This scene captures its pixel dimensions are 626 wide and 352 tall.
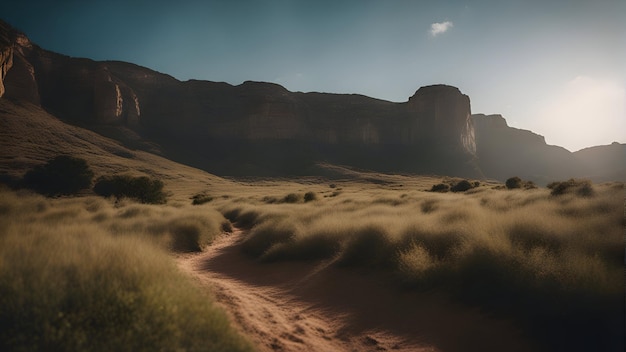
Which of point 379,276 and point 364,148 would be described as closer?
point 379,276

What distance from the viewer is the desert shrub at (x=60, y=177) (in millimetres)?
37969

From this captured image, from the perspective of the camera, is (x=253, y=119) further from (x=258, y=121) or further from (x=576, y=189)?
(x=576, y=189)

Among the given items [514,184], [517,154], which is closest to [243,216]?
[514,184]

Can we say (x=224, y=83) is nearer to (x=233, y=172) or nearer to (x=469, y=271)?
(x=233, y=172)

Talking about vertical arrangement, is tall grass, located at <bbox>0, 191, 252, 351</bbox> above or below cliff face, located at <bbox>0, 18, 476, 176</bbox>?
below

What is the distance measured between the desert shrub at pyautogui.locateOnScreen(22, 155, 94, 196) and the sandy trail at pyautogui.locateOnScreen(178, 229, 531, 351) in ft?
142

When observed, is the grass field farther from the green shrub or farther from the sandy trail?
the sandy trail

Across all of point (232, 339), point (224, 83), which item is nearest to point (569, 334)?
point (232, 339)

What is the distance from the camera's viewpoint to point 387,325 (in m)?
5.26

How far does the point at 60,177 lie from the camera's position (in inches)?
1559

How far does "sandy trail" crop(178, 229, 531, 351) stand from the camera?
459 centimetres

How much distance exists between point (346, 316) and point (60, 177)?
158 feet

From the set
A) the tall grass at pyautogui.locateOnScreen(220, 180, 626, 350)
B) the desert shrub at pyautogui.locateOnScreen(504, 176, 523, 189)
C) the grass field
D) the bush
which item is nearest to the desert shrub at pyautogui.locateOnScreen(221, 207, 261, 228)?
the tall grass at pyautogui.locateOnScreen(220, 180, 626, 350)

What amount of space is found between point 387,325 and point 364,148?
128 metres
